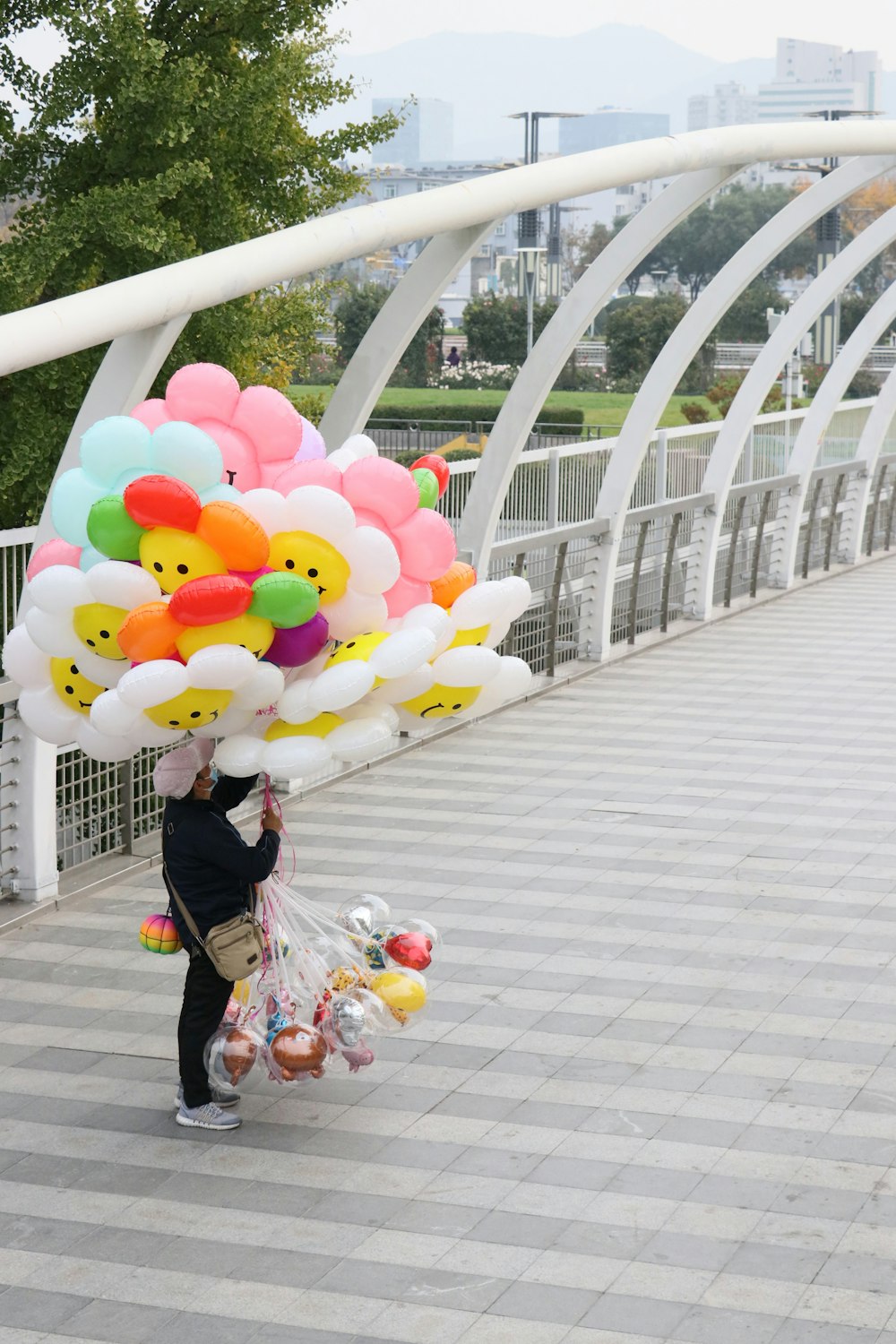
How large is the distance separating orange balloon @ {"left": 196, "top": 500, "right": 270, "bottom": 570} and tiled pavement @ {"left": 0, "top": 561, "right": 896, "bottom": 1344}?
1970mm

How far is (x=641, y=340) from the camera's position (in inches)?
2104

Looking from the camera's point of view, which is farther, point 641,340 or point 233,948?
point 641,340

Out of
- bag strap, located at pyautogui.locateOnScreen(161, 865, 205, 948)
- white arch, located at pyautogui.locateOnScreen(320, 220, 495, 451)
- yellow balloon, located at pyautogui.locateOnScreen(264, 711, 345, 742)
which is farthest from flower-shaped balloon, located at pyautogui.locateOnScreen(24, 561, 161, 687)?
white arch, located at pyautogui.locateOnScreen(320, 220, 495, 451)

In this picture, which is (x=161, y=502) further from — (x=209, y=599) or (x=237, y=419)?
(x=237, y=419)

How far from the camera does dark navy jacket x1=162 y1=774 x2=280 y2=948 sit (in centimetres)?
596

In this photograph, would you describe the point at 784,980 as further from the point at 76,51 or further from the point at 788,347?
the point at 76,51

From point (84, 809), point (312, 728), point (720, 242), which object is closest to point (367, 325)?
point (720, 242)

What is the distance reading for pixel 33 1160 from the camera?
233 inches

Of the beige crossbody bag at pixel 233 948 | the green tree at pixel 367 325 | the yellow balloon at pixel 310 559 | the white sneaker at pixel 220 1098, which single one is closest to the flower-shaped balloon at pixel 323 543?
the yellow balloon at pixel 310 559

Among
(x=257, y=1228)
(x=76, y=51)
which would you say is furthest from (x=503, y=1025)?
(x=76, y=51)

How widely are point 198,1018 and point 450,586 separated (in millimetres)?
1675

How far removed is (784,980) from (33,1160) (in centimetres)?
325

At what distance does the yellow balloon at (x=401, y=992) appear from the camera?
247 inches

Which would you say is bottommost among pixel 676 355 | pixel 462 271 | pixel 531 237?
pixel 676 355
